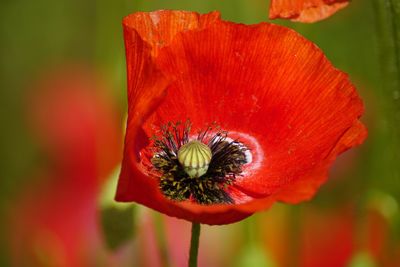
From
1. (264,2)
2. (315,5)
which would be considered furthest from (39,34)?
(315,5)

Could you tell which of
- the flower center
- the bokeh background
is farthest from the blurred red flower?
the flower center

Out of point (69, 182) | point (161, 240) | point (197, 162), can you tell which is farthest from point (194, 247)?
point (69, 182)

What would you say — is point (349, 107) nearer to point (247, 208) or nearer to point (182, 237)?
point (247, 208)

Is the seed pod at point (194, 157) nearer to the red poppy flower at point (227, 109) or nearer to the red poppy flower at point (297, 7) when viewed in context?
the red poppy flower at point (227, 109)

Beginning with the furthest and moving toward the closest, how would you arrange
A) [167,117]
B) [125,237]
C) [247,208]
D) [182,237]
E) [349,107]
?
[182,237], [125,237], [167,117], [349,107], [247,208]

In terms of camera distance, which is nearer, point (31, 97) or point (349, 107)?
point (349, 107)

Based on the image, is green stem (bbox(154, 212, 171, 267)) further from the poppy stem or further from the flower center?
the poppy stem
